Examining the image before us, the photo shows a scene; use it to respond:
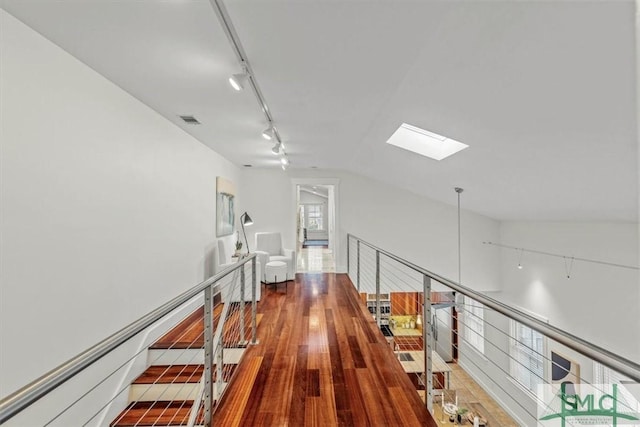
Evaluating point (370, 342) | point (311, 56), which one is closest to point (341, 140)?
point (311, 56)

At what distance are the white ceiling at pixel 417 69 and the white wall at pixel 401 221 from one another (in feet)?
10.4

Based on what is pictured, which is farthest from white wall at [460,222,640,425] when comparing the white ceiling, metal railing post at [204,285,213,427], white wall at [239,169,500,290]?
metal railing post at [204,285,213,427]

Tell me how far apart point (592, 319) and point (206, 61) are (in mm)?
5722

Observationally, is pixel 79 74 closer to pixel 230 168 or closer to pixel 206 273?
pixel 206 273

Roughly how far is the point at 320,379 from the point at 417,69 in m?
2.44

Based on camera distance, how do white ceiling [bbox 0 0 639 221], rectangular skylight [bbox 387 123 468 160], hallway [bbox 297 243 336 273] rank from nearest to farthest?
1. white ceiling [bbox 0 0 639 221]
2. rectangular skylight [bbox 387 123 468 160]
3. hallway [bbox 297 243 336 273]

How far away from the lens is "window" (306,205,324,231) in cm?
1495

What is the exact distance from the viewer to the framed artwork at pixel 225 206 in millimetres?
5102

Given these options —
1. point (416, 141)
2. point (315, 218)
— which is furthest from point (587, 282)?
point (315, 218)

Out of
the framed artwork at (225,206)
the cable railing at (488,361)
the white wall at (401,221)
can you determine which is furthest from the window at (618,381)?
the framed artwork at (225,206)

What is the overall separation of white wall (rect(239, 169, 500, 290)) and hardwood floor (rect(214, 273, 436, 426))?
10.5 ft

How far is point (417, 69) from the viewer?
7.08 ft

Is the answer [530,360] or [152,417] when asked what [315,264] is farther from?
[152,417]

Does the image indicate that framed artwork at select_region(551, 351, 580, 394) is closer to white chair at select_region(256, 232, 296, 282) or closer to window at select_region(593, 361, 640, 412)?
window at select_region(593, 361, 640, 412)
